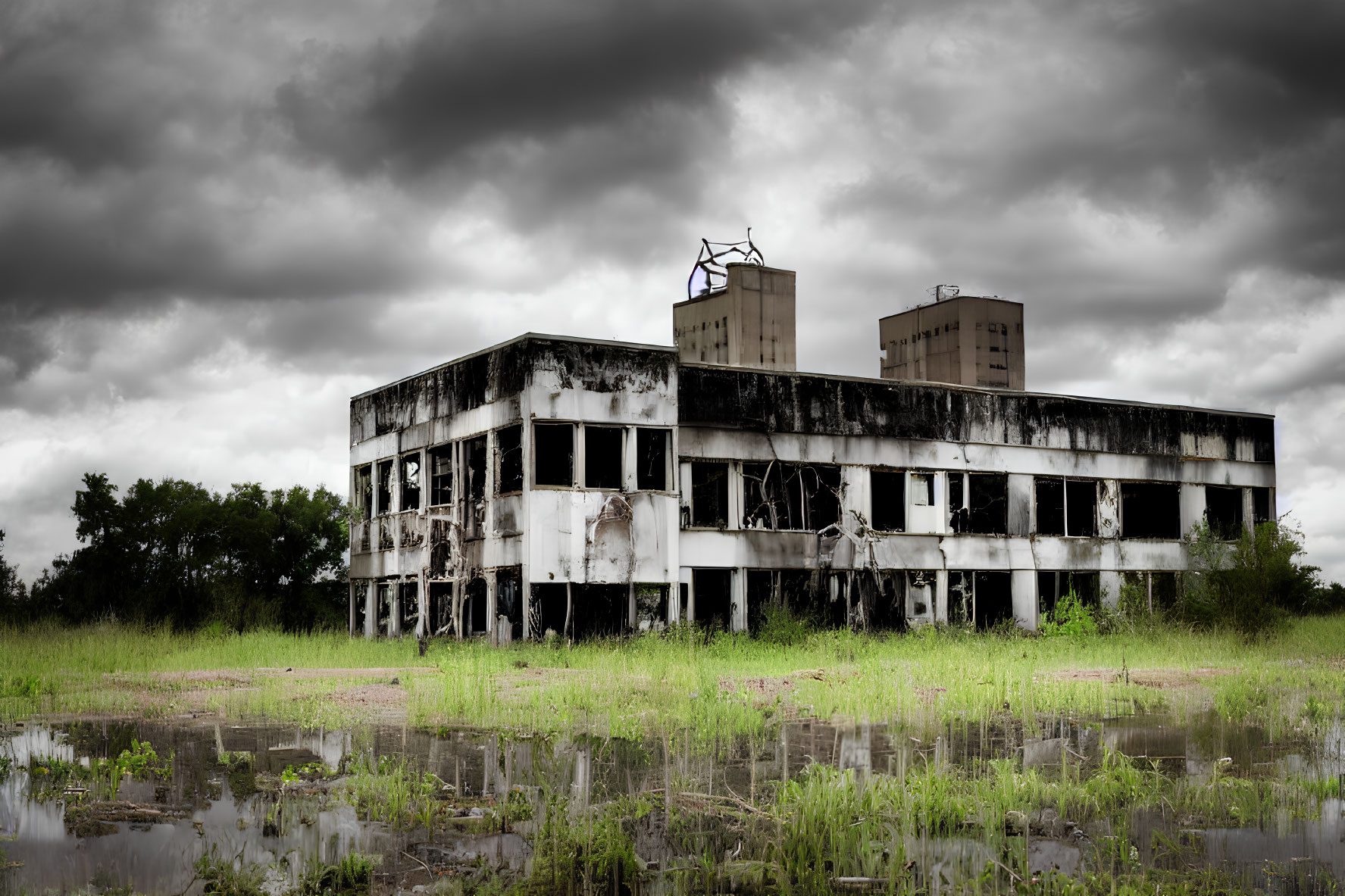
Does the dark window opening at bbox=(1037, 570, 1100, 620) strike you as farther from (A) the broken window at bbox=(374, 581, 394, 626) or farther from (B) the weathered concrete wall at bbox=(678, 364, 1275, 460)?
(A) the broken window at bbox=(374, 581, 394, 626)

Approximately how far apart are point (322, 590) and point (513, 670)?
17.6 m

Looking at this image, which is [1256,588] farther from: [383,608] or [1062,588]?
[383,608]

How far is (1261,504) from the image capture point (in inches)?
1310

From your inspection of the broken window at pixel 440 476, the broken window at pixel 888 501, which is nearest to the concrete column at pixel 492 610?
the broken window at pixel 440 476

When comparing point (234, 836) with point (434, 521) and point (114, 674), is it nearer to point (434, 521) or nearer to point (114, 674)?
point (114, 674)

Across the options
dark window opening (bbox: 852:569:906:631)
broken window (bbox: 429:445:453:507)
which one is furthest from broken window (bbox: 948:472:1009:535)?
broken window (bbox: 429:445:453:507)

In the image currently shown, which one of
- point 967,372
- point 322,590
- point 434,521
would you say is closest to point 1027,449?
point 967,372

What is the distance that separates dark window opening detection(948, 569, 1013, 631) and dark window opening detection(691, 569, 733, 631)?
18.0 feet

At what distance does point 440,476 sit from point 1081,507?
16.7m

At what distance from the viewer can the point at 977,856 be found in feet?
23.0

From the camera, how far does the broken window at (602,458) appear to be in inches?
969

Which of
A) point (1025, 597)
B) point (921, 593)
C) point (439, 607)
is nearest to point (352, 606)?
point (439, 607)

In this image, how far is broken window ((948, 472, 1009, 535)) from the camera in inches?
1110

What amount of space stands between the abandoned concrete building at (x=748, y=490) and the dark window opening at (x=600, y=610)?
0.17 feet
